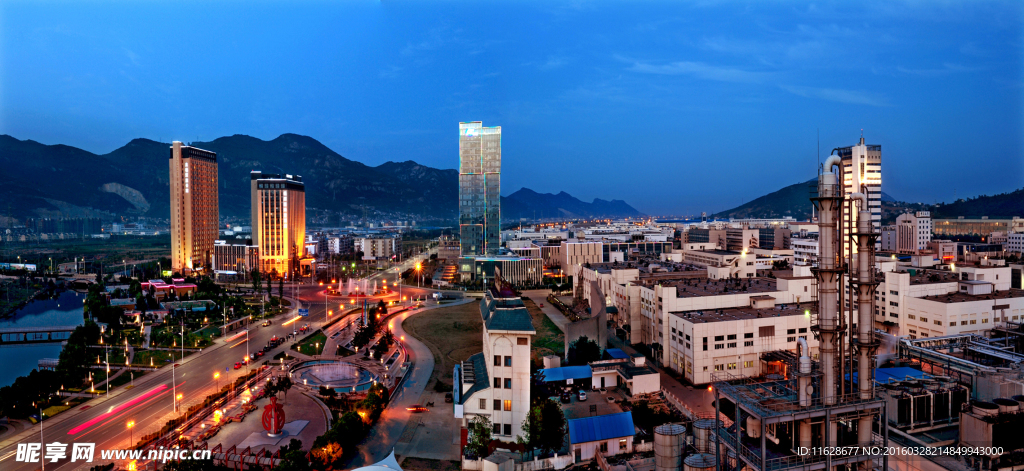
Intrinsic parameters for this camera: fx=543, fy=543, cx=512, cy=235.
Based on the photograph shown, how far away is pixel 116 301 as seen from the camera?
137 ft

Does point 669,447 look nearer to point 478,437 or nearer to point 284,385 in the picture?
point 478,437

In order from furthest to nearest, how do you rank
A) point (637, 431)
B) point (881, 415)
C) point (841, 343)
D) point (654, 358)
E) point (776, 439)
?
point (654, 358) → point (637, 431) → point (776, 439) → point (841, 343) → point (881, 415)

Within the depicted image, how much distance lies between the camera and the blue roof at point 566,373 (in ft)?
76.6

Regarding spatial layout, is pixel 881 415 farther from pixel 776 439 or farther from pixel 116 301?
pixel 116 301

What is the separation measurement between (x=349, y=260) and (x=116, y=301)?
4230 centimetres

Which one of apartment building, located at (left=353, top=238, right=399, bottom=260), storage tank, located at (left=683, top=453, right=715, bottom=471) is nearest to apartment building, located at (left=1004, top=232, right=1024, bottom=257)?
storage tank, located at (left=683, top=453, right=715, bottom=471)

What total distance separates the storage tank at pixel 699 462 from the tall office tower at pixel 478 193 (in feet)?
183

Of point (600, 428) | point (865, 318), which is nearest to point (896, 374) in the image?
point (865, 318)

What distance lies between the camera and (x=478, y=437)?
52.3ft

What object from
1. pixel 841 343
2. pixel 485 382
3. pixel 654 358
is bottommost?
pixel 654 358

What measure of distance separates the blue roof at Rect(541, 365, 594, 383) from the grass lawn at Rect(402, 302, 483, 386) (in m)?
4.31

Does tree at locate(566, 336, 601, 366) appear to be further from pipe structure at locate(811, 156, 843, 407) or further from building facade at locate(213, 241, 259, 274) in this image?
building facade at locate(213, 241, 259, 274)

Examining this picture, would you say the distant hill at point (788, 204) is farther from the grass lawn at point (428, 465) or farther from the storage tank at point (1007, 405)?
the grass lawn at point (428, 465)

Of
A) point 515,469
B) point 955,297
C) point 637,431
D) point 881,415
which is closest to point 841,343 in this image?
point 881,415
